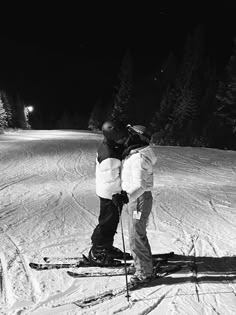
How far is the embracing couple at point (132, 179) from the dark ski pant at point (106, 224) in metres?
0.07

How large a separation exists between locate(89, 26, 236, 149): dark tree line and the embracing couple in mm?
29252

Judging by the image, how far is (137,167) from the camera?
4.21m

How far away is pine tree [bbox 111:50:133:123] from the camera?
47.5 metres

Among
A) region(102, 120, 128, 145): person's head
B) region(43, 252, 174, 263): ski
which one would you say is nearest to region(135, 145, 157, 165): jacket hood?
region(102, 120, 128, 145): person's head

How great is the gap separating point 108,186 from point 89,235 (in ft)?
5.92

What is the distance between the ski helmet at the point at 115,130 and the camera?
14.8 feet

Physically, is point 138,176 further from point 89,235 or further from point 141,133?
point 89,235

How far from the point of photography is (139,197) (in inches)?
172

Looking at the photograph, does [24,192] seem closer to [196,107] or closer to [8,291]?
[8,291]

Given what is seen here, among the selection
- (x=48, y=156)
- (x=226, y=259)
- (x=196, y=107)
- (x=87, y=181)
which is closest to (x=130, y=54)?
(x=196, y=107)

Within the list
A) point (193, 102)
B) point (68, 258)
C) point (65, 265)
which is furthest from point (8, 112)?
point (65, 265)

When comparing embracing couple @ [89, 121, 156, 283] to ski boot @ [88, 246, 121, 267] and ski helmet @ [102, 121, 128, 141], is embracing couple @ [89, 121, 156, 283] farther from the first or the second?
ski boot @ [88, 246, 121, 267]

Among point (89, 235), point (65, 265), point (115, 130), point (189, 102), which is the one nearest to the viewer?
point (115, 130)

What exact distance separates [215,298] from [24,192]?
22.2 feet
